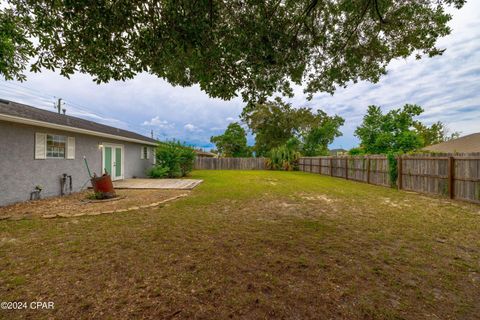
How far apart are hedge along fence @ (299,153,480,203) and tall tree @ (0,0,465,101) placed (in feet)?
14.4

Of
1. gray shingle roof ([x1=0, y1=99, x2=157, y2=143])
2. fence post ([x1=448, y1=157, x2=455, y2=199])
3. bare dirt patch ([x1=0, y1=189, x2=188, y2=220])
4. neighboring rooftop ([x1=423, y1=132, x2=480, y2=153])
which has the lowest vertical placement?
bare dirt patch ([x1=0, y1=189, x2=188, y2=220])

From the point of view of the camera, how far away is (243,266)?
2.74 meters

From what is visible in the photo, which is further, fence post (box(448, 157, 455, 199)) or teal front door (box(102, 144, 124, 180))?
teal front door (box(102, 144, 124, 180))

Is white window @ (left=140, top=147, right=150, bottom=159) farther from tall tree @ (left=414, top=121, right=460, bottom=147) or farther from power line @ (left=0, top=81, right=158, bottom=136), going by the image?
tall tree @ (left=414, top=121, right=460, bottom=147)

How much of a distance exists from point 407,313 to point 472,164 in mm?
7739

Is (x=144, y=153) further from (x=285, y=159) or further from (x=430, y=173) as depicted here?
(x=430, y=173)

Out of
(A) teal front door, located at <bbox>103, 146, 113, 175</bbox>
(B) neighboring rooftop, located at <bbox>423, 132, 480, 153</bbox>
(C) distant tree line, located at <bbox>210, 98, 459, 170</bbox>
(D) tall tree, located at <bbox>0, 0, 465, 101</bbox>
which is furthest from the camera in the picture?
(C) distant tree line, located at <bbox>210, 98, 459, 170</bbox>

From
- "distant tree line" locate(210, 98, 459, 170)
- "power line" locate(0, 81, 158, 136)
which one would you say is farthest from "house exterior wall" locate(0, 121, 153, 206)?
"distant tree line" locate(210, 98, 459, 170)

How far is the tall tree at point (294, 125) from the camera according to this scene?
29.8 meters

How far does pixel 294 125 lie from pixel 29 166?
2825 cm

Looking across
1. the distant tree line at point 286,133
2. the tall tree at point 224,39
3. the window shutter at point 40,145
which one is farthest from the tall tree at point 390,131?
the window shutter at point 40,145

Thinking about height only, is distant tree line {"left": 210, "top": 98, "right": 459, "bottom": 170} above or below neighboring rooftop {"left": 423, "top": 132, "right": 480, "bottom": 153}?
above

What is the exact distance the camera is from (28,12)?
11.6 ft

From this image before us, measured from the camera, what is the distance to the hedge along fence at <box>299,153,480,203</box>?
22.0ft
